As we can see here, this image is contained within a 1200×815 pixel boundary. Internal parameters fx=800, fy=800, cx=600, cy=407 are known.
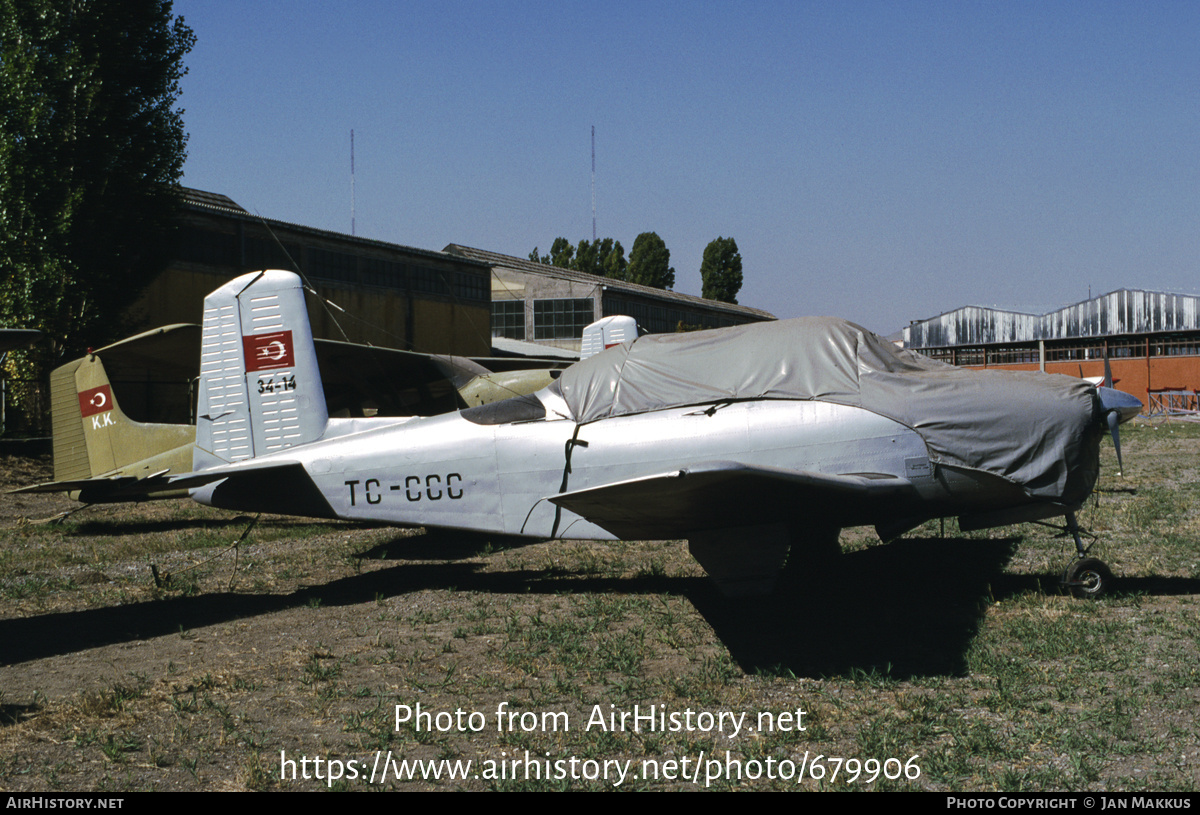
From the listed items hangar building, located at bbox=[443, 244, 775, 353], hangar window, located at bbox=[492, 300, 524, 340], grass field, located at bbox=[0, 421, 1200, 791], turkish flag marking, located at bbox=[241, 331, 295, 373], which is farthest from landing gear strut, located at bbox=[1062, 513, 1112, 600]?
hangar window, located at bbox=[492, 300, 524, 340]

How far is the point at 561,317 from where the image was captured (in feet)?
140

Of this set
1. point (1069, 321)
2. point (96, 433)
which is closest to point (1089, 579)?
point (96, 433)

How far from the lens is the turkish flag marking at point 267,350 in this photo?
784cm

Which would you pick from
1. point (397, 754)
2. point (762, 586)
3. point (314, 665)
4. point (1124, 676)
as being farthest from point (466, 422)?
point (1124, 676)

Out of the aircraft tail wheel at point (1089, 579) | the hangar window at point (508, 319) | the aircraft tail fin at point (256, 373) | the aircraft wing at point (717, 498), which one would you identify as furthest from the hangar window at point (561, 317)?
the aircraft wing at point (717, 498)

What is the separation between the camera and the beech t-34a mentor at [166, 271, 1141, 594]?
5.62 metres

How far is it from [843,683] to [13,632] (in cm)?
616

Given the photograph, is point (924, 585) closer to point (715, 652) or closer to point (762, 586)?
point (762, 586)

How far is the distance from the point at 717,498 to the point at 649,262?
2737 inches

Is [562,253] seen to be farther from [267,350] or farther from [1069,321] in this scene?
[267,350]

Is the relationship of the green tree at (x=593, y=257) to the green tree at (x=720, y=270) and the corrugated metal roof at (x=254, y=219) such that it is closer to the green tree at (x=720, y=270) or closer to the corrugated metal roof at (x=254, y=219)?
the green tree at (x=720, y=270)

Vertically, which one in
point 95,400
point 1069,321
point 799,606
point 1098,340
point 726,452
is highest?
point 1069,321

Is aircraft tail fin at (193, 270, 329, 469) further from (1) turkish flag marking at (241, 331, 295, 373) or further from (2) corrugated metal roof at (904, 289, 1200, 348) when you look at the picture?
(2) corrugated metal roof at (904, 289, 1200, 348)

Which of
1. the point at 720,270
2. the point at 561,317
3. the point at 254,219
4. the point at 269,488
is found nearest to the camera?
the point at 269,488
